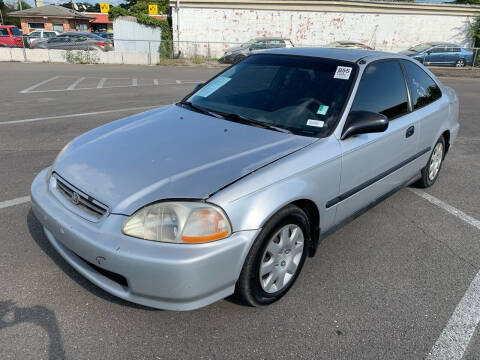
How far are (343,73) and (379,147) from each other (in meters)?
0.68

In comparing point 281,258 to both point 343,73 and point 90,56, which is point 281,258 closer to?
point 343,73

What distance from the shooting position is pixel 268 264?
2.49 m

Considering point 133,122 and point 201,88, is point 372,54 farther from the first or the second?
point 133,122

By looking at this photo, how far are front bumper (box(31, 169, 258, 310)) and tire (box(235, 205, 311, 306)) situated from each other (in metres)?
0.11

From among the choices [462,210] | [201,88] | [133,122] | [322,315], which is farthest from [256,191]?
[462,210]

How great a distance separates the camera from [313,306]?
264 cm

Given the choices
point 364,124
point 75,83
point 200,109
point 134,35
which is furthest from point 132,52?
point 364,124

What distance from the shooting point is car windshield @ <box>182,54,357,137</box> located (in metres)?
3.01

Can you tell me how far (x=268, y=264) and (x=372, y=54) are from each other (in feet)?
7.37

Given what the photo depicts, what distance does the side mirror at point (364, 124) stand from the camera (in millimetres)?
2857

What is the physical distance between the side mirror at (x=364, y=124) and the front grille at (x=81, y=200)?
175 centimetres

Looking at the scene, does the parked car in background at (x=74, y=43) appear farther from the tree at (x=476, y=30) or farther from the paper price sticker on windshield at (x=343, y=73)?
the tree at (x=476, y=30)

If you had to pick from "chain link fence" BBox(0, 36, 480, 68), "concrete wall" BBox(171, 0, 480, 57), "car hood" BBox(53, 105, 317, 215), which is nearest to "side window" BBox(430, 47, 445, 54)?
"chain link fence" BBox(0, 36, 480, 68)

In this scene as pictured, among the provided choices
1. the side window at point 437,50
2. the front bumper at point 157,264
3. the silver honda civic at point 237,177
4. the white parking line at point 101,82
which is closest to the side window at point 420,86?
the silver honda civic at point 237,177
